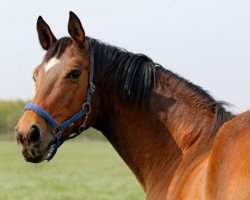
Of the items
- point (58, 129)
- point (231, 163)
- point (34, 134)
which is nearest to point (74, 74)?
point (58, 129)

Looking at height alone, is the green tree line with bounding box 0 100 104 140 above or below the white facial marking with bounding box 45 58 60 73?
below

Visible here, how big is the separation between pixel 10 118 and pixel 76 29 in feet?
269

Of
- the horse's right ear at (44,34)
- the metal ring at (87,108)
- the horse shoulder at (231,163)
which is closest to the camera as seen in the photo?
the horse shoulder at (231,163)

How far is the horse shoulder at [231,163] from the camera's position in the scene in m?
3.89

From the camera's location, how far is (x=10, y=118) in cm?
8612

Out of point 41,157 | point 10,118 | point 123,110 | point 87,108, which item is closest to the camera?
point 41,157

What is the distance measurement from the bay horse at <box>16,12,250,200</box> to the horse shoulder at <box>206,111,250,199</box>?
810mm

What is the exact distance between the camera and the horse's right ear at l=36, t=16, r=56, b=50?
228 inches

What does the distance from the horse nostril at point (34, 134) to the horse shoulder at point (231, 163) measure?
5.35 ft

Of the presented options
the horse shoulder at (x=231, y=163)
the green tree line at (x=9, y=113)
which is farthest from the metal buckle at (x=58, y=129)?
the green tree line at (x=9, y=113)

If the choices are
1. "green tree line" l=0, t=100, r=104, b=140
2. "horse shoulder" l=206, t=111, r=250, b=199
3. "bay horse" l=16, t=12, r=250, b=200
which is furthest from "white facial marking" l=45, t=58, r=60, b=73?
"green tree line" l=0, t=100, r=104, b=140

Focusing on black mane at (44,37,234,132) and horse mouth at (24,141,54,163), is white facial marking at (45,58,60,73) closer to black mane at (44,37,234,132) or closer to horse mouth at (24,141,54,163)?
black mane at (44,37,234,132)

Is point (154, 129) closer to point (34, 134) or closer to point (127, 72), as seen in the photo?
point (127, 72)

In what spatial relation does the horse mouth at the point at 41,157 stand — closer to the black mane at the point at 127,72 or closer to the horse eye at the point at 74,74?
the horse eye at the point at 74,74
